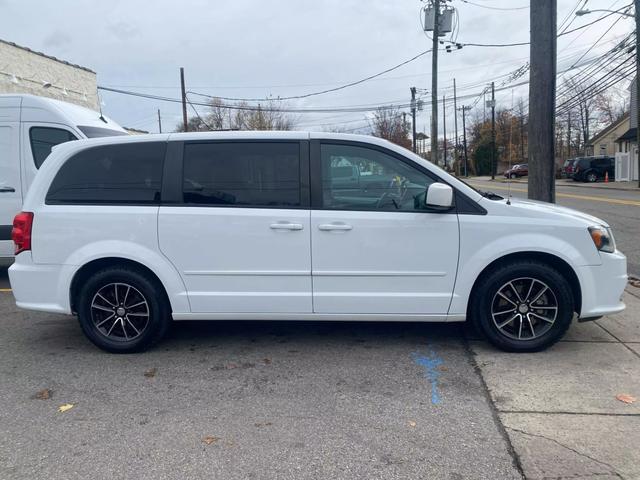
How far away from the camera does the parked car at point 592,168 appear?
122 ft

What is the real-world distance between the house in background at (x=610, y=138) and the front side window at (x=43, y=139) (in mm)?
51599

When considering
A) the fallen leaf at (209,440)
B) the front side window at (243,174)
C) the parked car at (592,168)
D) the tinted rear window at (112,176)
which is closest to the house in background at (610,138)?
the parked car at (592,168)

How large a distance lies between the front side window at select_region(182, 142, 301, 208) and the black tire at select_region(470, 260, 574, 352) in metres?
1.75

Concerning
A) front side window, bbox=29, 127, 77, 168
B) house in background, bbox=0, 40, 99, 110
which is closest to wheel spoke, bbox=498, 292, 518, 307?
front side window, bbox=29, 127, 77, 168

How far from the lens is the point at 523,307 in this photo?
435 cm

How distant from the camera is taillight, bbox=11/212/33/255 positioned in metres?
4.48

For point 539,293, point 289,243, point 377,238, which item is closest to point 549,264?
point 539,293

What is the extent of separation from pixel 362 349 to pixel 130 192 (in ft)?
8.05

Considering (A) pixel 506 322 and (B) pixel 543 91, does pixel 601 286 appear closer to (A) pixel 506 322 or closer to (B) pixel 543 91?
(A) pixel 506 322

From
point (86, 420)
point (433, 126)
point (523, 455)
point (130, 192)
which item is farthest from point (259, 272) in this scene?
point (433, 126)

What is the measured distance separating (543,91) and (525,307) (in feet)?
12.6

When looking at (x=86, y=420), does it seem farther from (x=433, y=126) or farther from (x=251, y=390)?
(x=433, y=126)

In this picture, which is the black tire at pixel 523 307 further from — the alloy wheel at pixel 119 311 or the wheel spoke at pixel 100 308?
the wheel spoke at pixel 100 308

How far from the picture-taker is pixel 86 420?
344 centimetres
